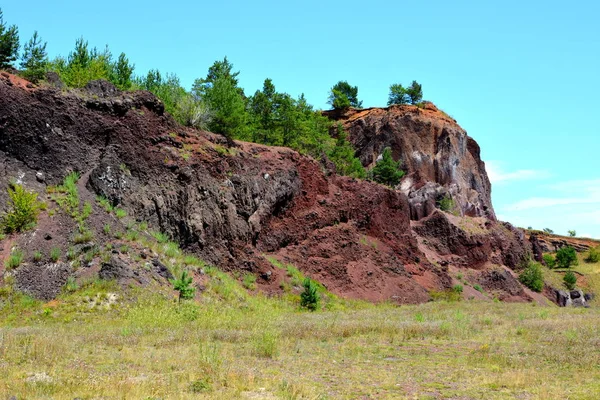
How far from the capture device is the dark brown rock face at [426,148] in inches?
3059

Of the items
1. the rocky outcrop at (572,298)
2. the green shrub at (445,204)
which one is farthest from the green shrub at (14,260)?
the rocky outcrop at (572,298)

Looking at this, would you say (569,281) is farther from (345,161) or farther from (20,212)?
(20,212)

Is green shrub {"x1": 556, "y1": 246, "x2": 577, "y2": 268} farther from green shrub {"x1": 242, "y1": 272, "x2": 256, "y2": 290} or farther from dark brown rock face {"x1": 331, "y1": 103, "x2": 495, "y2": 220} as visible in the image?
green shrub {"x1": 242, "y1": 272, "x2": 256, "y2": 290}

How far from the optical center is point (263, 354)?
13.5m

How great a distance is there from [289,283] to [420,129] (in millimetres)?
55812

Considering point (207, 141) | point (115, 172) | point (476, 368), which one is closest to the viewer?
point (476, 368)

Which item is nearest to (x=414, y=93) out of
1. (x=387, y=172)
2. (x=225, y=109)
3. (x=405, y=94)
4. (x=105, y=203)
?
(x=405, y=94)

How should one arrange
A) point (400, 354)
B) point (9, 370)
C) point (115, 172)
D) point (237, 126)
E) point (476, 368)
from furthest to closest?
1. point (237, 126)
2. point (115, 172)
3. point (400, 354)
4. point (476, 368)
5. point (9, 370)

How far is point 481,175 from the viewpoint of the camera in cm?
8869

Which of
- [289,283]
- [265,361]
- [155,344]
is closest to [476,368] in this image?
[265,361]

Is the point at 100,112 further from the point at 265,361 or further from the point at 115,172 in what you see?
the point at 265,361

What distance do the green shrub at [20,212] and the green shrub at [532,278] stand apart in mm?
54858

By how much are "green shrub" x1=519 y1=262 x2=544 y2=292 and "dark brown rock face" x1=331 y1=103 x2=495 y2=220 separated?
511 inches

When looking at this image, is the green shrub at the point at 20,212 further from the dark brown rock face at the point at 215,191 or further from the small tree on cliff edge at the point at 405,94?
the small tree on cliff edge at the point at 405,94
